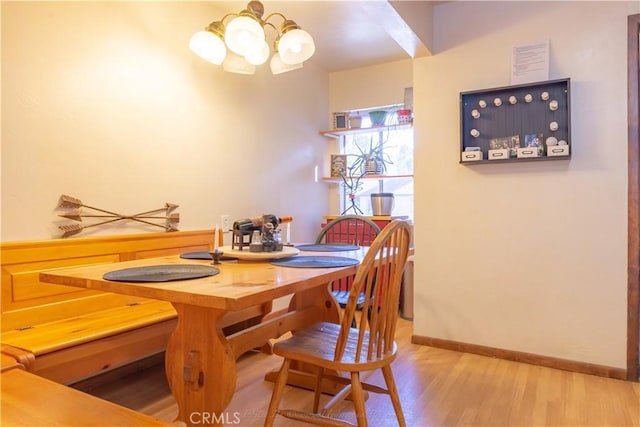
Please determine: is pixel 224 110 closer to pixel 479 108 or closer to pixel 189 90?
pixel 189 90

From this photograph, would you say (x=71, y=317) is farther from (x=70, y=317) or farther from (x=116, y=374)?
(x=116, y=374)

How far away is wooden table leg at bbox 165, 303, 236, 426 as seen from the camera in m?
1.32

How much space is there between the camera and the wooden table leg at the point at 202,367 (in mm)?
1323

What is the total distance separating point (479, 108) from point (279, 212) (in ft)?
5.71

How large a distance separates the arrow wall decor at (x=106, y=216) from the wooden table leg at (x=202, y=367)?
3.44 ft

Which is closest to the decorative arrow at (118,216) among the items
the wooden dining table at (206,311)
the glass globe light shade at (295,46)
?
the wooden dining table at (206,311)

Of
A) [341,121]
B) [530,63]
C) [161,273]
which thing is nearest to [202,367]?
[161,273]

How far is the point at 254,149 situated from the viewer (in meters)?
3.21

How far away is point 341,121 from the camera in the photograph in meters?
Answer: 4.04

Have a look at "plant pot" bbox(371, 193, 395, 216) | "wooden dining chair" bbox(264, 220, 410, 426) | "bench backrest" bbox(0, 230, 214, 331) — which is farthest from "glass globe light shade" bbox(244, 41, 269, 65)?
"plant pot" bbox(371, 193, 395, 216)

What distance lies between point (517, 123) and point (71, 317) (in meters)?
2.63

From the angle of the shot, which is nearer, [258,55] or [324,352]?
[324,352]

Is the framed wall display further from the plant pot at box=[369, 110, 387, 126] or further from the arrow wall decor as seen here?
the arrow wall decor

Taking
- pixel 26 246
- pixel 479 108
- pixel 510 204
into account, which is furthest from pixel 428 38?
pixel 26 246
